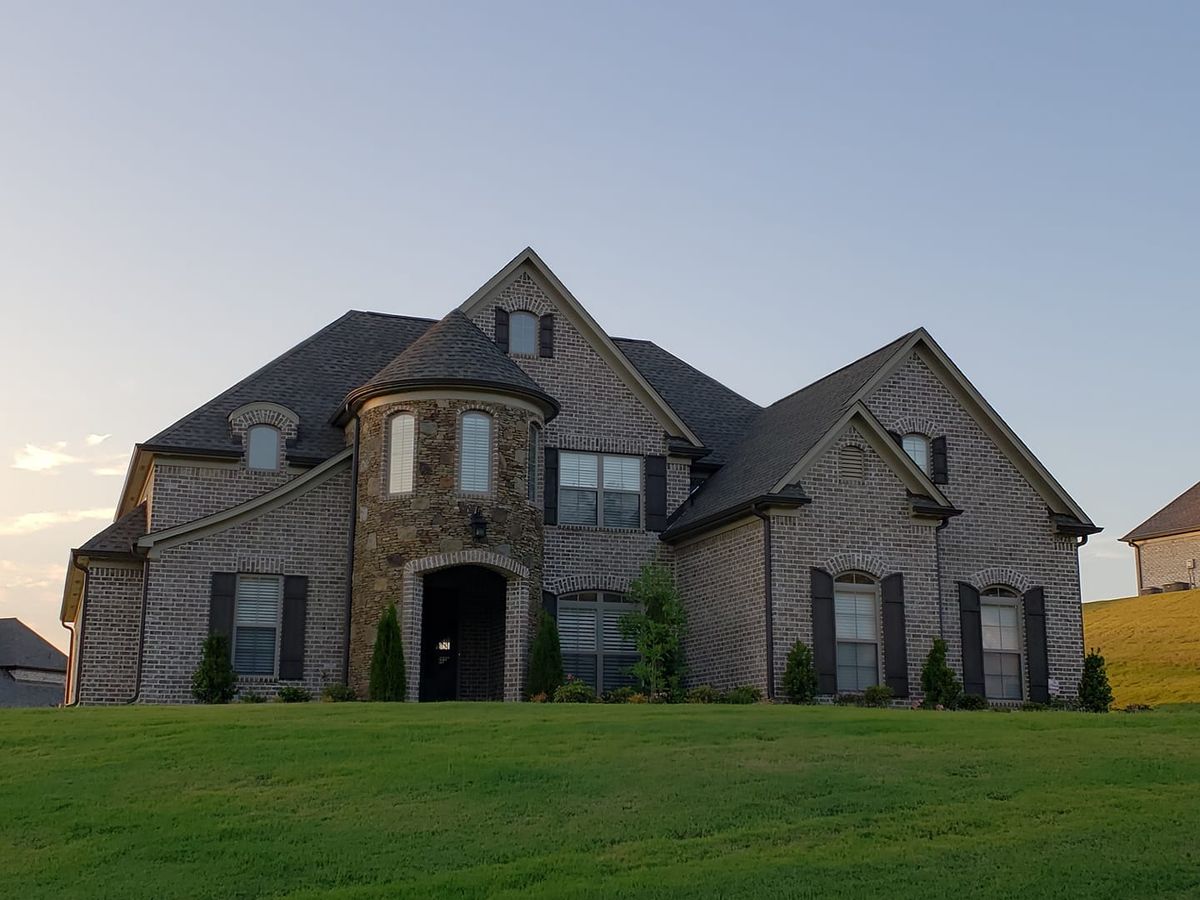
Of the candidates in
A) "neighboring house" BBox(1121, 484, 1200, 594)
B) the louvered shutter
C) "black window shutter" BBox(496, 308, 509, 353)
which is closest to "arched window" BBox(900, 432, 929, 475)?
the louvered shutter

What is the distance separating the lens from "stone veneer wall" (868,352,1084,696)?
30.3 m

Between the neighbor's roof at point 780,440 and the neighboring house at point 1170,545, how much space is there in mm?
35765

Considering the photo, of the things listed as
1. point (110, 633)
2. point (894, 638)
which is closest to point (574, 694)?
point (894, 638)

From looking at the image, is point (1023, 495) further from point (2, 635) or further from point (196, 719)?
point (2, 635)

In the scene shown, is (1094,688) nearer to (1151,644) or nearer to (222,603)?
(222,603)

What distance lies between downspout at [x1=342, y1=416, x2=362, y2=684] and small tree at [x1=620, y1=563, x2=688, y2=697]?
539 centimetres

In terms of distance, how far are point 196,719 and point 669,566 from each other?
1286 centimetres

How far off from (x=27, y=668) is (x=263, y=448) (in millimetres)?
49849

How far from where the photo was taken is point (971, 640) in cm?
2941

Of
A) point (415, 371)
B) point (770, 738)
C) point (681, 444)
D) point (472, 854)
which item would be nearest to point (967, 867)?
point (472, 854)

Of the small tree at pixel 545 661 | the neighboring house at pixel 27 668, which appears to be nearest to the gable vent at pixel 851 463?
the small tree at pixel 545 661

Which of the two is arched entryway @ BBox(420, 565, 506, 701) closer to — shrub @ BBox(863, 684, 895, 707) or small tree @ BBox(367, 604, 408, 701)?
small tree @ BBox(367, 604, 408, 701)

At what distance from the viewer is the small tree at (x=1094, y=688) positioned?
29.7 metres

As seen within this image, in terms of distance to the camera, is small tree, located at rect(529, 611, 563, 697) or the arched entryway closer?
small tree, located at rect(529, 611, 563, 697)
